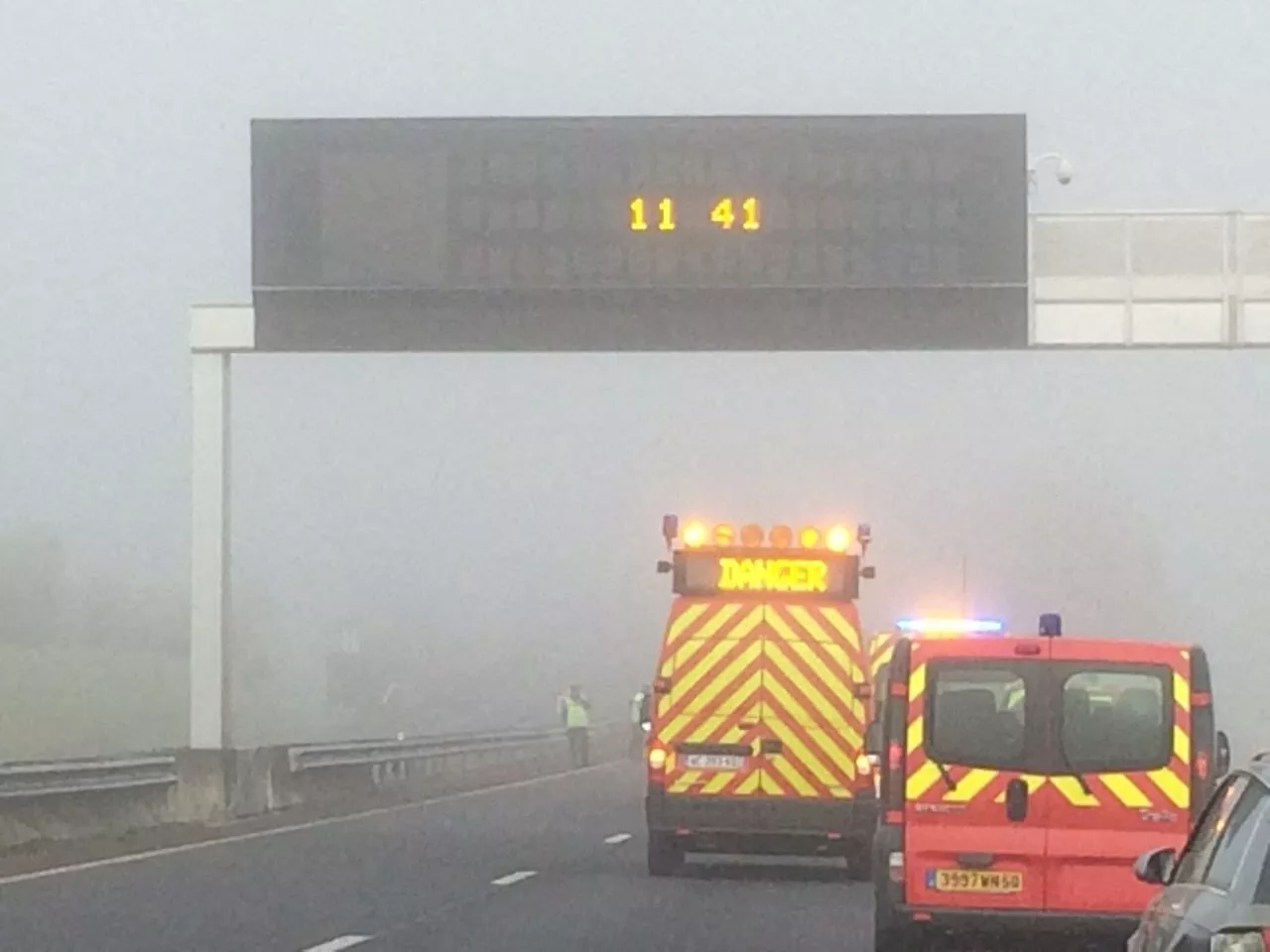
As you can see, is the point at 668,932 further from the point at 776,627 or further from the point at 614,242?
the point at 614,242

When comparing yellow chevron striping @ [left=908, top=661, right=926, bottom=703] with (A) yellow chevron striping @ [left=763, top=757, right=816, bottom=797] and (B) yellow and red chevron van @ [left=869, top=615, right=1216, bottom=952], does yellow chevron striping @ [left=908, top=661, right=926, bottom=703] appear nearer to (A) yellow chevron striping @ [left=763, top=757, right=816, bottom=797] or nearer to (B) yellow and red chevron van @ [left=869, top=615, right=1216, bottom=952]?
(B) yellow and red chevron van @ [left=869, top=615, right=1216, bottom=952]

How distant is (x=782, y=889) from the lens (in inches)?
866

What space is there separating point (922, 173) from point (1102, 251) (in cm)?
240

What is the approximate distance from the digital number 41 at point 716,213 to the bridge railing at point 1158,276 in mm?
2783

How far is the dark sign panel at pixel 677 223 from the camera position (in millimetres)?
25141

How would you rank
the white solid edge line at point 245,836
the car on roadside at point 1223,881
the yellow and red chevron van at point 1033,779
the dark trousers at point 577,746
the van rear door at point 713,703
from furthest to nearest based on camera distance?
the dark trousers at point 577,746, the van rear door at point 713,703, the white solid edge line at point 245,836, the yellow and red chevron van at point 1033,779, the car on roadside at point 1223,881

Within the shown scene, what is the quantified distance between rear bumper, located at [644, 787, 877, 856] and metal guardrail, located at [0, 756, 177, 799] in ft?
19.3

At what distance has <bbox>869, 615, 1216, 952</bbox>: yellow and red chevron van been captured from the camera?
14453 mm

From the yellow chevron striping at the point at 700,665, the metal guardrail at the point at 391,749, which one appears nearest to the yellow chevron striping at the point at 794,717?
the yellow chevron striping at the point at 700,665

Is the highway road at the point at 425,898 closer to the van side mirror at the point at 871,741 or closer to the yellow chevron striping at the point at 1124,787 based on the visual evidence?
the van side mirror at the point at 871,741

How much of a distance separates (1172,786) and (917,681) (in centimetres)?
142

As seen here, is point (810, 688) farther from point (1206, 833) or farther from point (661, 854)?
point (1206, 833)

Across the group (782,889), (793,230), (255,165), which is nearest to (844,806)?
(782,889)

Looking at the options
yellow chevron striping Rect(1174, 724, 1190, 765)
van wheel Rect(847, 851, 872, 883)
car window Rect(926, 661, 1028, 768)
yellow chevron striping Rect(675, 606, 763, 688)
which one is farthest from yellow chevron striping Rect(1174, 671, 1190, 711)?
van wheel Rect(847, 851, 872, 883)
